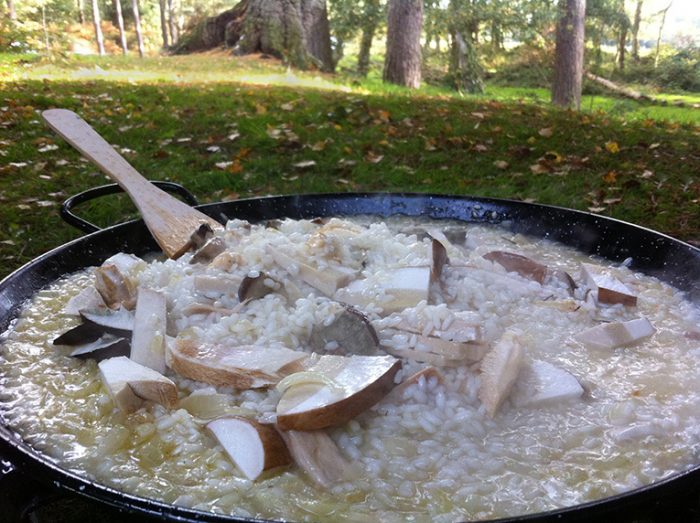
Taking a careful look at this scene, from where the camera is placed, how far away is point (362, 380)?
4.22 feet

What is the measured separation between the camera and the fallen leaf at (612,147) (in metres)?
5.18

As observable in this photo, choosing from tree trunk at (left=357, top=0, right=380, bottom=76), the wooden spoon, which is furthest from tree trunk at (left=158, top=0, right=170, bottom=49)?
the wooden spoon

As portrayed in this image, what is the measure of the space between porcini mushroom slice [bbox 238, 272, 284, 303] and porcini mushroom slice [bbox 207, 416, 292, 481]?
0.56 metres

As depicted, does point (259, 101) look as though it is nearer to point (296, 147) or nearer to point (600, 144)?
point (296, 147)

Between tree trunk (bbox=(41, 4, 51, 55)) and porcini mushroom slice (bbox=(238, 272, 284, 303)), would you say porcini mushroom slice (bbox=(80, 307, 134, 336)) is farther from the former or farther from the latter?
tree trunk (bbox=(41, 4, 51, 55))

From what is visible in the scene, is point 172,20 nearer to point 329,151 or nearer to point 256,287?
point 329,151

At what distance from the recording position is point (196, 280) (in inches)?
70.9

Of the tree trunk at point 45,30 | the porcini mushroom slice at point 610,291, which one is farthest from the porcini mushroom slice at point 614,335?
the tree trunk at point 45,30

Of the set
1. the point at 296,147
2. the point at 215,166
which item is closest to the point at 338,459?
the point at 215,166

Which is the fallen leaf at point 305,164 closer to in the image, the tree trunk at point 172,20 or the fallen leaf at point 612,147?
the fallen leaf at point 612,147

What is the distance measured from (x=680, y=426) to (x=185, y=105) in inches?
246

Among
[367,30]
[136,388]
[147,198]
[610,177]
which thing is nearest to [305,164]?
[610,177]

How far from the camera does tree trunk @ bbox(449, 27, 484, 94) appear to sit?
497 inches

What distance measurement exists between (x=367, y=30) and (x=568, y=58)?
198 inches
